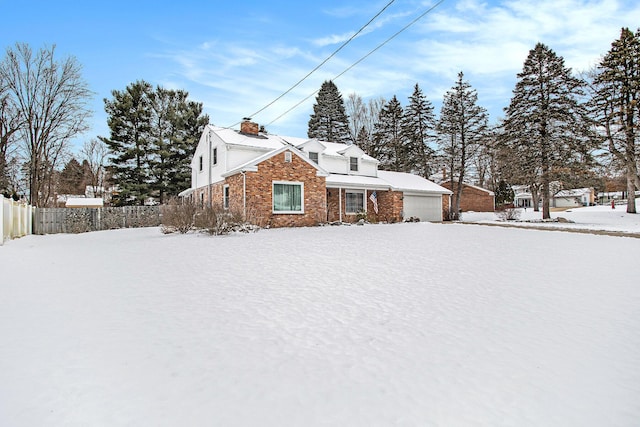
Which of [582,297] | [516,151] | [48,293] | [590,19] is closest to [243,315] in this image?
[48,293]

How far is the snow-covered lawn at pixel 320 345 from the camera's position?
243 centimetres

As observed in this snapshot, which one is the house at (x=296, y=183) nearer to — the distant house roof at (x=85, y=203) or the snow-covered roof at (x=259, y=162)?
the snow-covered roof at (x=259, y=162)

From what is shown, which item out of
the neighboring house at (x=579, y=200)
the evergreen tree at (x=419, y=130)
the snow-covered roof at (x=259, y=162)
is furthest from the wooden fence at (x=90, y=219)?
the neighboring house at (x=579, y=200)

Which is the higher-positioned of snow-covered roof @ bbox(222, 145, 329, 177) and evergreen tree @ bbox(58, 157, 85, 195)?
evergreen tree @ bbox(58, 157, 85, 195)

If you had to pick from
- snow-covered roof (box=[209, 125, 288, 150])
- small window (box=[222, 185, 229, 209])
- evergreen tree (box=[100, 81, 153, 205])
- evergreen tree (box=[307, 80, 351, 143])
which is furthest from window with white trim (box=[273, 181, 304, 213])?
evergreen tree (box=[307, 80, 351, 143])

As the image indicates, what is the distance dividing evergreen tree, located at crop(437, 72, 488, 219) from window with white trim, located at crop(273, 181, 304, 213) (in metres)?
16.2

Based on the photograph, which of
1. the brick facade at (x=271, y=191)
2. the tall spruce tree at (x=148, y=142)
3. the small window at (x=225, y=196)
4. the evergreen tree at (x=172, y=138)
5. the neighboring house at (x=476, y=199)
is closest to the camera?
the brick facade at (x=271, y=191)

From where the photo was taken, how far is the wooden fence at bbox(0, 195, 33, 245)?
11.4 m

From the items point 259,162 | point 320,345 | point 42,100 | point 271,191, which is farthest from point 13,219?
Result: point 320,345

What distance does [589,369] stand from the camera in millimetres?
3096

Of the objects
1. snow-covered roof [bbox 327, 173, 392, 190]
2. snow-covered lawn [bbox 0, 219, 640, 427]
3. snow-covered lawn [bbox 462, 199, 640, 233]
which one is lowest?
snow-covered lawn [bbox 0, 219, 640, 427]

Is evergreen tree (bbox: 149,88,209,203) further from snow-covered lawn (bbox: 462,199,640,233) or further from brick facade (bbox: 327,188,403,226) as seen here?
snow-covered lawn (bbox: 462,199,640,233)

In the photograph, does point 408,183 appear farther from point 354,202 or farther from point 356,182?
point 356,182

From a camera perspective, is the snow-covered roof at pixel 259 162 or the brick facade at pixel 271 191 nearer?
the snow-covered roof at pixel 259 162
